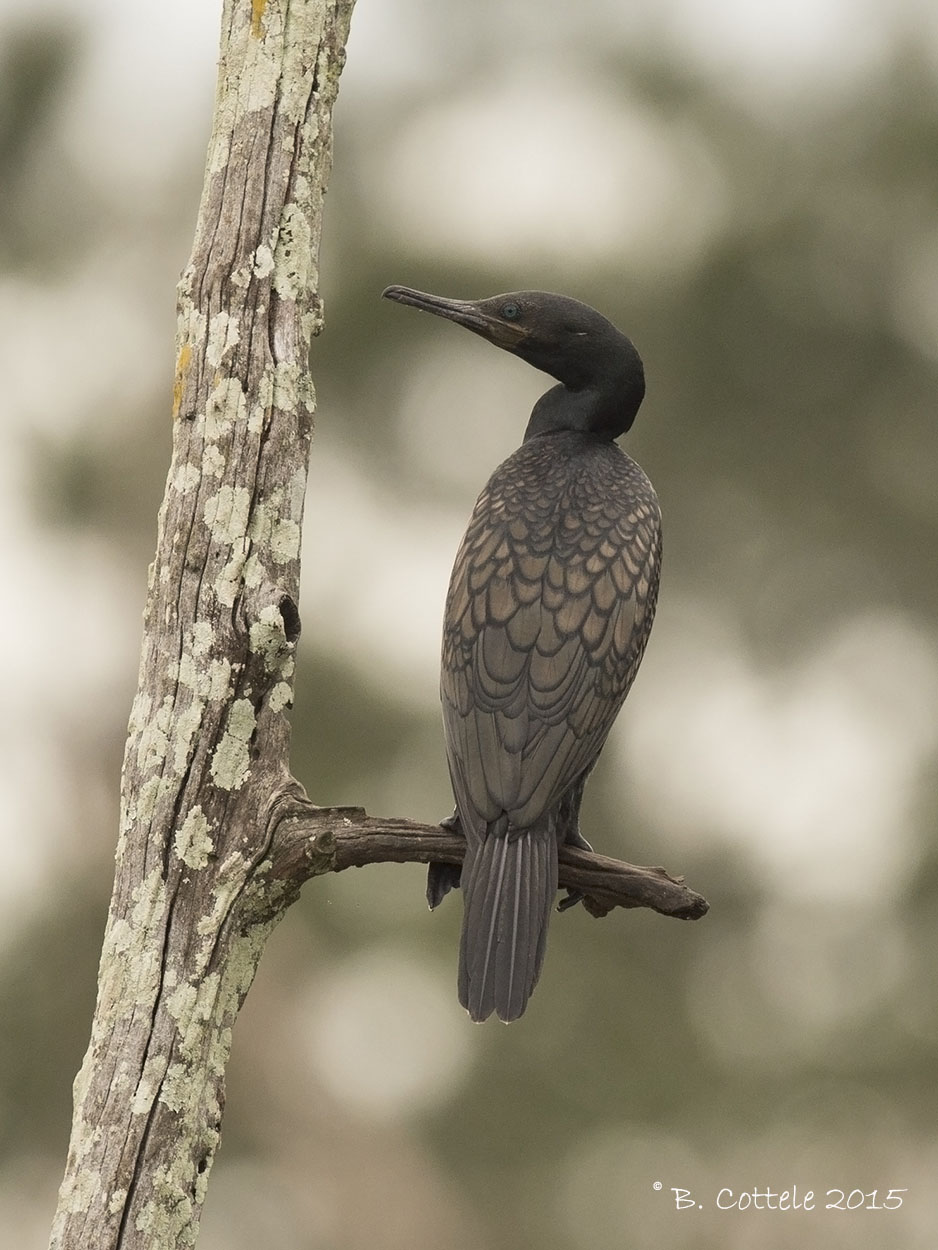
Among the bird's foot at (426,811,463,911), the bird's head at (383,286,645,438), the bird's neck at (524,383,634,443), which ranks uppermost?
the bird's head at (383,286,645,438)

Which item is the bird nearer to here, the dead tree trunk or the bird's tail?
the bird's tail

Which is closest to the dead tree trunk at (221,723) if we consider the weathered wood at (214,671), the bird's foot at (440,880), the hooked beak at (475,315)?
the weathered wood at (214,671)

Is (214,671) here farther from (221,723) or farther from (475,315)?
(475,315)

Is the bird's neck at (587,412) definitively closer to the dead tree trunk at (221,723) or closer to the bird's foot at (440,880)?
the dead tree trunk at (221,723)

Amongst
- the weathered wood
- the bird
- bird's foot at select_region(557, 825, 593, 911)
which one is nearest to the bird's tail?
the bird

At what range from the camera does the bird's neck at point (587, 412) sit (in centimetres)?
440

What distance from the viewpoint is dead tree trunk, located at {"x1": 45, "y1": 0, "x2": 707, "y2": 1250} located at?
10.2ft

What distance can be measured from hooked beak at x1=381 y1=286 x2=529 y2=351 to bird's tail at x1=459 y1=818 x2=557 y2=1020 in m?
1.36

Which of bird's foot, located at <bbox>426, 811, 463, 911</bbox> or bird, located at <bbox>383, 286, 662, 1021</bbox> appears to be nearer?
bird, located at <bbox>383, 286, 662, 1021</bbox>

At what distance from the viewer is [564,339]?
14.1 ft

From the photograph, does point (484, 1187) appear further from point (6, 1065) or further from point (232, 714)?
point (232, 714)

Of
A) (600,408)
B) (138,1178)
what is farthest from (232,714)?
(600,408)

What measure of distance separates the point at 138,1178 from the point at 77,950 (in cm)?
795

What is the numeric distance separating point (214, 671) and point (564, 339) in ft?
5.00
